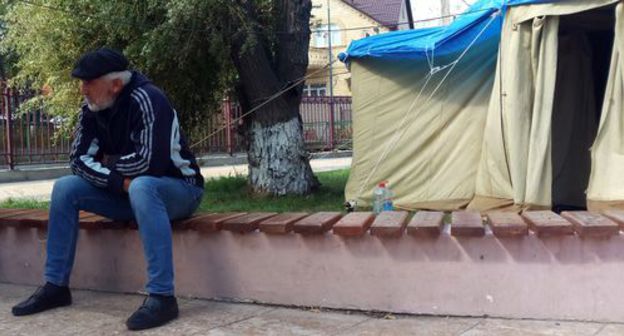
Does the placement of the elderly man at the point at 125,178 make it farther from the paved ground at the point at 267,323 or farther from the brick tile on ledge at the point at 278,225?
the brick tile on ledge at the point at 278,225

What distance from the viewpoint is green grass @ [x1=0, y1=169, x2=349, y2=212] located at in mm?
6105

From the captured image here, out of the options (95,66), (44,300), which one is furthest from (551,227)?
(44,300)

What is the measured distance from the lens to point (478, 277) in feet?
11.4

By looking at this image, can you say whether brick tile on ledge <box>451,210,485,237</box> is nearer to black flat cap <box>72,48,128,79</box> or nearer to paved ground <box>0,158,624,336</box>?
paved ground <box>0,158,624,336</box>

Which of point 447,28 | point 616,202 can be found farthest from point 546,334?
point 447,28

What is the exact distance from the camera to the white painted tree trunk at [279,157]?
6.96m

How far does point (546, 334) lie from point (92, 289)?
8.95ft

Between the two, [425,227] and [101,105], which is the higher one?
[101,105]

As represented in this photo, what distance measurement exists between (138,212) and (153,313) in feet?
1.66

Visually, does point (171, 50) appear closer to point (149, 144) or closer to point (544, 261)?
point (149, 144)

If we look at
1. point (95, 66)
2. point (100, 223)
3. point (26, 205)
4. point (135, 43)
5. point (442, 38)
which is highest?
point (135, 43)

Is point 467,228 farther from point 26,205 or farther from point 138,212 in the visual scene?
point 26,205

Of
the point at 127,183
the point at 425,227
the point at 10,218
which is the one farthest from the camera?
the point at 10,218

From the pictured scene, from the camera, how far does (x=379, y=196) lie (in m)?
6.37
